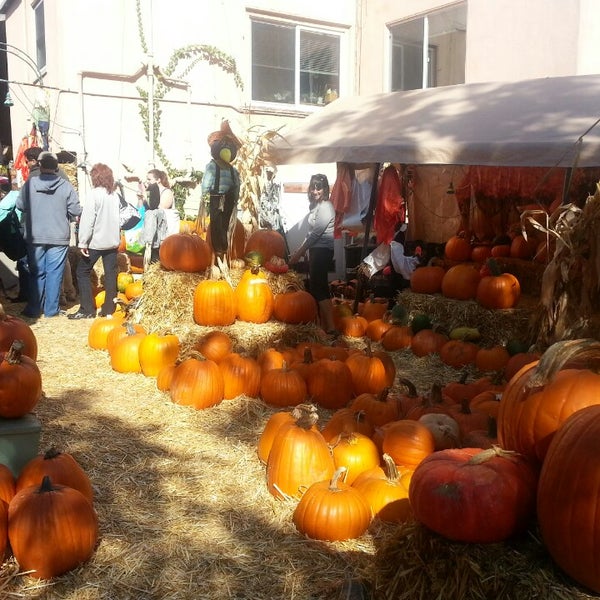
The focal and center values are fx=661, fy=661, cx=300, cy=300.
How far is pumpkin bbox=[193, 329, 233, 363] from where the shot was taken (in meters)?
5.86

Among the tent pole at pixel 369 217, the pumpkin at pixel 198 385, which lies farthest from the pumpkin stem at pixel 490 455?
the tent pole at pixel 369 217

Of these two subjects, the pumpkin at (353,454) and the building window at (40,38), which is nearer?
the pumpkin at (353,454)

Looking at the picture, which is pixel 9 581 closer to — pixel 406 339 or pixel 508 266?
pixel 406 339

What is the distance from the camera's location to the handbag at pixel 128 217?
10000 mm

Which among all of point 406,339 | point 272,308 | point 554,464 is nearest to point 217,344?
point 272,308

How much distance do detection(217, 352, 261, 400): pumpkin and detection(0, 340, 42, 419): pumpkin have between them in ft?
6.44

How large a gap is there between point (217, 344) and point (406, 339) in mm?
2542

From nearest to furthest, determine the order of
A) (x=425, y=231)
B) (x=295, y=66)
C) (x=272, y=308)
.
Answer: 1. (x=272, y=308)
2. (x=425, y=231)
3. (x=295, y=66)

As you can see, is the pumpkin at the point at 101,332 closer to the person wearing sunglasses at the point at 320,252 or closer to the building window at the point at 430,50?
the person wearing sunglasses at the point at 320,252

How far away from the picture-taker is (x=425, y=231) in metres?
11.4

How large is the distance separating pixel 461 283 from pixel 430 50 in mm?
6744

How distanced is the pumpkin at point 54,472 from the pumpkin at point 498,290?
5.52m

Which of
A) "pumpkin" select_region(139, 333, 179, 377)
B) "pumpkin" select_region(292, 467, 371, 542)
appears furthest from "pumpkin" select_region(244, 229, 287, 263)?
"pumpkin" select_region(292, 467, 371, 542)

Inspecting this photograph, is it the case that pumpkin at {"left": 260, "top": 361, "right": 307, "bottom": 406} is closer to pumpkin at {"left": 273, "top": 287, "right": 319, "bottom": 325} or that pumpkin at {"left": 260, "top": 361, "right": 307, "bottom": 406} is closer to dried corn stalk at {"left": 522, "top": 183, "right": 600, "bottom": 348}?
pumpkin at {"left": 273, "top": 287, "right": 319, "bottom": 325}
